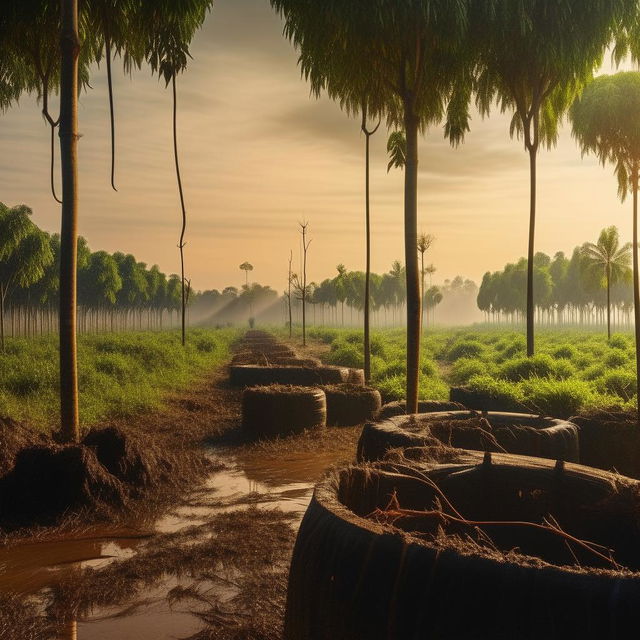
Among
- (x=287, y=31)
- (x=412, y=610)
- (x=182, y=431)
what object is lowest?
(x=182, y=431)

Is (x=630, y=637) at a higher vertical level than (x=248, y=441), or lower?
higher

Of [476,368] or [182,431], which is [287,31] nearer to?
[182,431]

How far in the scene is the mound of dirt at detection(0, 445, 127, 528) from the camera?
620 centimetres

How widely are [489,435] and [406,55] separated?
5601mm

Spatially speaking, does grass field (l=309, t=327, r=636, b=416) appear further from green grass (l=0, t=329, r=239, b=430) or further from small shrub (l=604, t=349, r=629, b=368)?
green grass (l=0, t=329, r=239, b=430)

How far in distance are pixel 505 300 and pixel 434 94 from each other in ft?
273

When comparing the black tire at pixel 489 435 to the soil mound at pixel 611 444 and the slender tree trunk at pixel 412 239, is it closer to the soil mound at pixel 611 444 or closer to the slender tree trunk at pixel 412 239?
the soil mound at pixel 611 444

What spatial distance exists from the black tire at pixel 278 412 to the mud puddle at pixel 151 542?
1.17 m

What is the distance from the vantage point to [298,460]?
8898 millimetres

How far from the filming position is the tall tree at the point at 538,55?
968cm

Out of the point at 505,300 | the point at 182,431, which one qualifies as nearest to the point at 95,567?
the point at 182,431

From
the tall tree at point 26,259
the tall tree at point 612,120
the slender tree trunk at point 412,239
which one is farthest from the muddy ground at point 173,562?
the tall tree at point 26,259

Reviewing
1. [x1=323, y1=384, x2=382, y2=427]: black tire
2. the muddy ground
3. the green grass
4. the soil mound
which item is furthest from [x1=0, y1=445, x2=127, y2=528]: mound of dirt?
[x1=323, y1=384, x2=382, y2=427]: black tire

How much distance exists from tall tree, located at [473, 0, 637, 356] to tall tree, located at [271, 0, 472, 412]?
0.80 m
